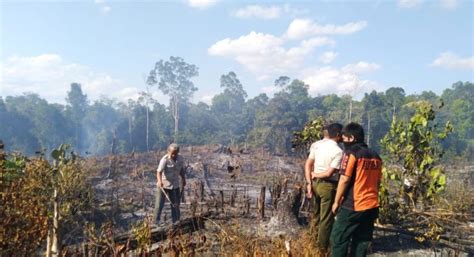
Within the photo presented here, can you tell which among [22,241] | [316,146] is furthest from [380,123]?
[22,241]

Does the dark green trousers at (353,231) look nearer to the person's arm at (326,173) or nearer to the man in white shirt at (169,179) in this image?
the person's arm at (326,173)

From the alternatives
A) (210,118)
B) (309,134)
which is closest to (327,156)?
(309,134)

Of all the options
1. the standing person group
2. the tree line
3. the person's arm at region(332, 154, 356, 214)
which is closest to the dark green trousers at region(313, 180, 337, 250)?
the standing person group

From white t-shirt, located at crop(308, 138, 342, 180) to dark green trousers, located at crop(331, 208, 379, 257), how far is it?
2.41 ft

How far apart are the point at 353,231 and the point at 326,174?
860mm

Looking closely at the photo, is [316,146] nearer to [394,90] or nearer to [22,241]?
[22,241]

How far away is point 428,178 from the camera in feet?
22.6

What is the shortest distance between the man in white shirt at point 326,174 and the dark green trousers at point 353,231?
57cm

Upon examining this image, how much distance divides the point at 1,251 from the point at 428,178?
20.1 feet

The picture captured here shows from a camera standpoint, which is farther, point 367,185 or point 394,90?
point 394,90

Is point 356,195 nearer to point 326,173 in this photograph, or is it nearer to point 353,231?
point 353,231

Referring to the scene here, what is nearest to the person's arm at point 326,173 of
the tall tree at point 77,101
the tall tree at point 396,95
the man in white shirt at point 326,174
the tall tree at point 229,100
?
Result: the man in white shirt at point 326,174

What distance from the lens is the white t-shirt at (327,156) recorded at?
16.2 ft

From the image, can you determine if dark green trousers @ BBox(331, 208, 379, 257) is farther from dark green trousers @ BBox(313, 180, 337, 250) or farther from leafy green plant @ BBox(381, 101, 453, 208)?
leafy green plant @ BBox(381, 101, 453, 208)
